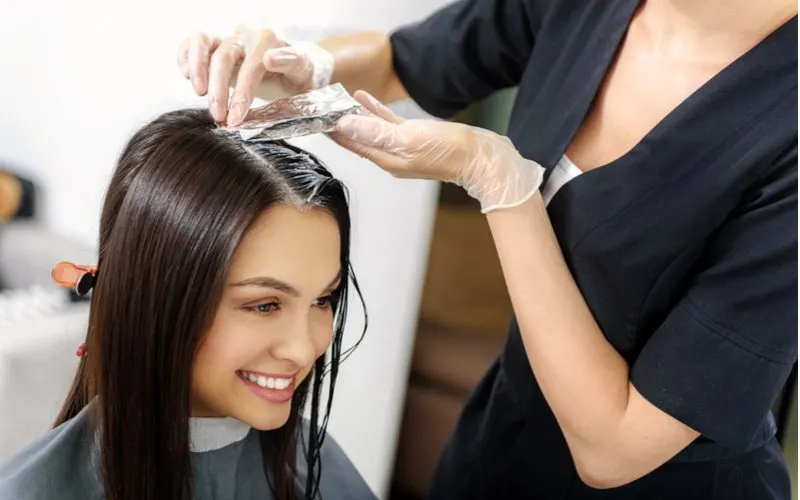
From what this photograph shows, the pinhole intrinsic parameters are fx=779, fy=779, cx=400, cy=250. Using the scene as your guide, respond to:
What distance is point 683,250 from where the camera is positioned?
0.82 meters

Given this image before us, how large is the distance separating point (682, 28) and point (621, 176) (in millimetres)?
182

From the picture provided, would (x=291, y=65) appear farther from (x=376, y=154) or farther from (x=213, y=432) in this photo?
(x=213, y=432)

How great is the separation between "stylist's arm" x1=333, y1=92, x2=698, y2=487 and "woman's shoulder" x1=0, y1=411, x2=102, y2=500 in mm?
416

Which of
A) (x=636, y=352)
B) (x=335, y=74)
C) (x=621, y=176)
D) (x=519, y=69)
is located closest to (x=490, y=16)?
(x=519, y=69)

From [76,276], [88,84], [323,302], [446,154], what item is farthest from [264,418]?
[88,84]

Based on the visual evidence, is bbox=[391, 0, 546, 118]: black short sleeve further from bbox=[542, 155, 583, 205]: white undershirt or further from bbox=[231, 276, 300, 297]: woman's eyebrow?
bbox=[231, 276, 300, 297]: woman's eyebrow

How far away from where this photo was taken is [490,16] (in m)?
1.07

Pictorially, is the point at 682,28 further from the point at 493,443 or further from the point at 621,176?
the point at 493,443

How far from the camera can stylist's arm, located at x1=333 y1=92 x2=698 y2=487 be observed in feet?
→ 2.70

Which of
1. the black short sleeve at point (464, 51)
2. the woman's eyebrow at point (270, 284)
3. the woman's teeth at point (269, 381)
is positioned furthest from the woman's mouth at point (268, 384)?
the black short sleeve at point (464, 51)

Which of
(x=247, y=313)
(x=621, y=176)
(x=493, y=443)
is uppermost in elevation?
(x=621, y=176)

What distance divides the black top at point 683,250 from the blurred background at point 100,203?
0.26 meters

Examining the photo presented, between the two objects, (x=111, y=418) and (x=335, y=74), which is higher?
(x=335, y=74)

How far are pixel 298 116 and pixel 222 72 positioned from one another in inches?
5.1
